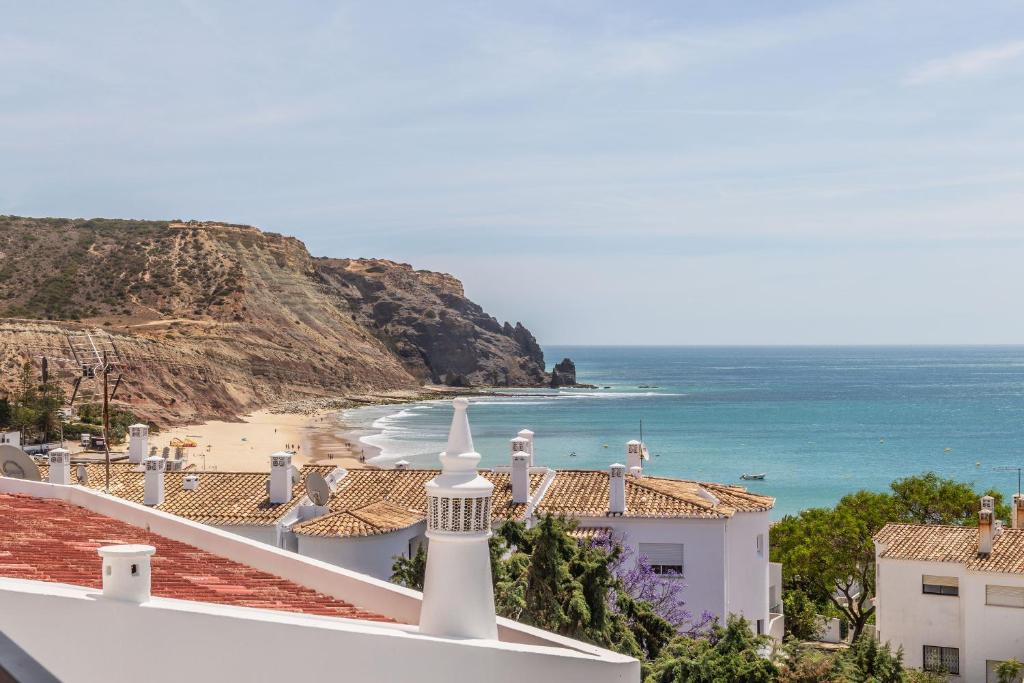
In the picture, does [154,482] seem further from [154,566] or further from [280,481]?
[154,566]

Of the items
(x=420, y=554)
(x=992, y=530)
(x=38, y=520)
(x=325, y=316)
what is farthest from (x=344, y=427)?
(x=38, y=520)

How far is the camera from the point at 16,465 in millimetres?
17891

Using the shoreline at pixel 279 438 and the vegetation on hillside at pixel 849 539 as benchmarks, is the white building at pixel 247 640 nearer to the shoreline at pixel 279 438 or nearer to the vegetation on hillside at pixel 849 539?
the vegetation on hillside at pixel 849 539

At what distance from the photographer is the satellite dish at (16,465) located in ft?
58.6

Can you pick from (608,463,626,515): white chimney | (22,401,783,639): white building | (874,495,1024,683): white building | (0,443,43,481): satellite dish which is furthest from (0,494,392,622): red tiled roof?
(874,495,1024,683): white building

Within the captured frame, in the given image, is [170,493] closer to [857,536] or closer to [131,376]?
[857,536]

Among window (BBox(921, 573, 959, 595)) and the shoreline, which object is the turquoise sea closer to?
the shoreline

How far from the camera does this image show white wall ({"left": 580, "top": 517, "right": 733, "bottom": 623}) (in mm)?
29312

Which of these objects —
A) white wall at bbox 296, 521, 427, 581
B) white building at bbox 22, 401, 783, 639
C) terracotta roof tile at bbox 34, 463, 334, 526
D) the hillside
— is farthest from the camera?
the hillside

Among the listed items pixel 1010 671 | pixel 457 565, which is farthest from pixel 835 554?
pixel 457 565

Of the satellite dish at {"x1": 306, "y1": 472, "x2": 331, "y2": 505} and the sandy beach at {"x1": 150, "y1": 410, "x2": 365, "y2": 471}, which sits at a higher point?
the satellite dish at {"x1": 306, "y1": 472, "x2": 331, "y2": 505}

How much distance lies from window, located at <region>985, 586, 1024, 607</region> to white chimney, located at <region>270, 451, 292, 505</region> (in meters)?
20.0

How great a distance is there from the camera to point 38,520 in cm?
1276

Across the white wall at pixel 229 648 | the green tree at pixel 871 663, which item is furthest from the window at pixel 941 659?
the white wall at pixel 229 648
